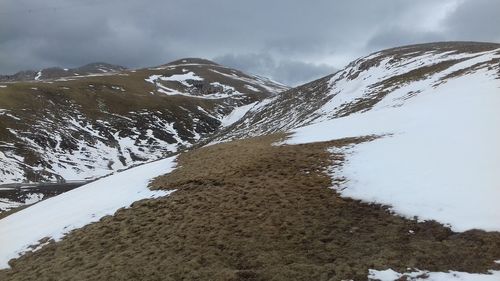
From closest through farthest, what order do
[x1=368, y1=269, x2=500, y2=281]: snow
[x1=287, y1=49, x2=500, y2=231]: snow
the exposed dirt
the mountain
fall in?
[x1=368, y1=269, x2=500, y2=281]: snow → the exposed dirt → [x1=287, y1=49, x2=500, y2=231]: snow → the mountain

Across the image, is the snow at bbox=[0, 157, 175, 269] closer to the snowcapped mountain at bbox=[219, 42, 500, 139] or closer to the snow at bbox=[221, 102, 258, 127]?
the snowcapped mountain at bbox=[219, 42, 500, 139]

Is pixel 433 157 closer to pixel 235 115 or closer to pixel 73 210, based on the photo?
pixel 73 210

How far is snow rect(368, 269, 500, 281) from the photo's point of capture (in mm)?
11602

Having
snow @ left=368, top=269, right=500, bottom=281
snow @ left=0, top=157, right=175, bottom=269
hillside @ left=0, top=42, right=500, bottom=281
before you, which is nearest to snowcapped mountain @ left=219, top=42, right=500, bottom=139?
hillside @ left=0, top=42, right=500, bottom=281

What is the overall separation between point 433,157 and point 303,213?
6911mm

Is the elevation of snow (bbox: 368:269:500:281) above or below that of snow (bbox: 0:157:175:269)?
below

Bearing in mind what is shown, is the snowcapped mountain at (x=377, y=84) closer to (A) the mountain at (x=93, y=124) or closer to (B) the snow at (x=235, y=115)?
(A) the mountain at (x=93, y=124)

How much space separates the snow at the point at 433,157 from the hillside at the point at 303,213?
0.21 ft

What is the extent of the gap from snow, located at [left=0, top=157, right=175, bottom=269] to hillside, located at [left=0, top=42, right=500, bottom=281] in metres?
0.12

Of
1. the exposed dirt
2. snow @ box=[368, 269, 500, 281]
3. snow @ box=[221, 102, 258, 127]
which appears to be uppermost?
snow @ box=[221, 102, 258, 127]

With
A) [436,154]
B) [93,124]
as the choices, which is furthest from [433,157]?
[93,124]

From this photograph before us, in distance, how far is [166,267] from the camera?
14.6m

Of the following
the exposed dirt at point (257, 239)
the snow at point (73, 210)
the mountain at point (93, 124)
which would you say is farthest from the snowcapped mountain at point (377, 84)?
the mountain at point (93, 124)

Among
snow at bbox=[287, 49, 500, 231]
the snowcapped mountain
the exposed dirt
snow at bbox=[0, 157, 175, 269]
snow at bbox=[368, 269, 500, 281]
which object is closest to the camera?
snow at bbox=[368, 269, 500, 281]
